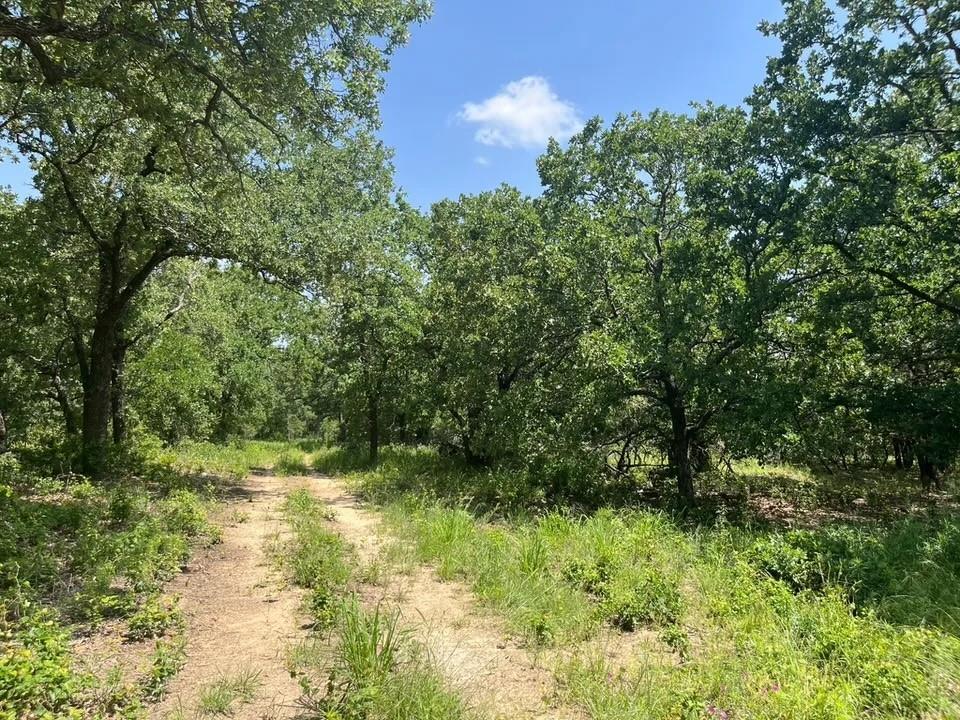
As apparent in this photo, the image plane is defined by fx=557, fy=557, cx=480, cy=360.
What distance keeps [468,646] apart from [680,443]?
8768 millimetres

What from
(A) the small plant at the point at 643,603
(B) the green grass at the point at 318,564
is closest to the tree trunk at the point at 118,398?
(B) the green grass at the point at 318,564

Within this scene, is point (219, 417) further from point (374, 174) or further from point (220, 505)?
point (220, 505)

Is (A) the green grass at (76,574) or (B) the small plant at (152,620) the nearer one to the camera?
(A) the green grass at (76,574)

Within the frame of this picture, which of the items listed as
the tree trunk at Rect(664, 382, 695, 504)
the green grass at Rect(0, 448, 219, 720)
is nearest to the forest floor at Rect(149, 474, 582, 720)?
the green grass at Rect(0, 448, 219, 720)

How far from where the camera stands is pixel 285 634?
5.16 meters

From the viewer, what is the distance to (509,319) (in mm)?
13992

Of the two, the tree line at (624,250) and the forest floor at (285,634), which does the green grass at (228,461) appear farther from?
the forest floor at (285,634)

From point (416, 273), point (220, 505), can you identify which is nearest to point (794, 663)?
point (220, 505)

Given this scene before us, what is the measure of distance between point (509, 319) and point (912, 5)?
10.2 metres

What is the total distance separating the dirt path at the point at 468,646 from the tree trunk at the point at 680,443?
711 centimetres

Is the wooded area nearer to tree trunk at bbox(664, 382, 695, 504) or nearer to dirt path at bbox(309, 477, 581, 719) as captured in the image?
tree trunk at bbox(664, 382, 695, 504)

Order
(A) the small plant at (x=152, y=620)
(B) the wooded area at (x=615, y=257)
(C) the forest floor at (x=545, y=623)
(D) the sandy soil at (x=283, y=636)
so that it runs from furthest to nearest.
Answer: (B) the wooded area at (x=615, y=257)
(A) the small plant at (x=152, y=620)
(D) the sandy soil at (x=283, y=636)
(C) the forest floor at (x=545, y=623)

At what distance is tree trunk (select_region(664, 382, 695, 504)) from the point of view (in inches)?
479

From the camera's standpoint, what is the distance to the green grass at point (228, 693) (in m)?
3.79
